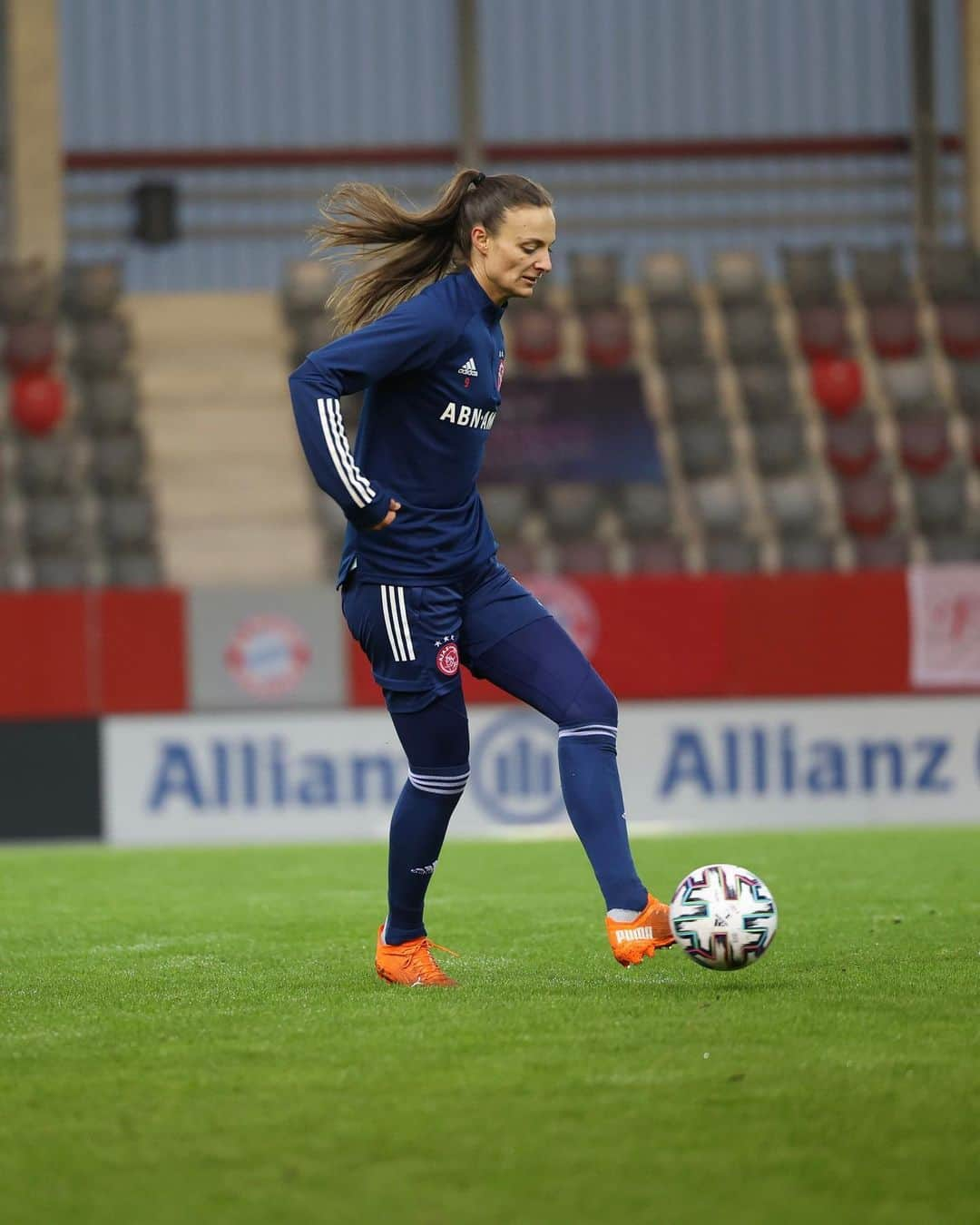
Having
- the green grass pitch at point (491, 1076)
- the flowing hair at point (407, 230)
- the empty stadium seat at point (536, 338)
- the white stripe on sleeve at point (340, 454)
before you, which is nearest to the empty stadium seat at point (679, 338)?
the empty stadium seat at point (536, 338)

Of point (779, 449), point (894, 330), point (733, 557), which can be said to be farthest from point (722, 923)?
point (894, 330)

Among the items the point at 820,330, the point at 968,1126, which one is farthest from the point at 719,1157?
the point at 820,330

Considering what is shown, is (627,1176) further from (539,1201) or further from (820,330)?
(820,330)

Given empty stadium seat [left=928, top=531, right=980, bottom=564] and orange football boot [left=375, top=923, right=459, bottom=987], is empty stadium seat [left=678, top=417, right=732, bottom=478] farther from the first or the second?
orange football boot [left=375, top=923, right=459, bottom=987]

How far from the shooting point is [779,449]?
16.0 m

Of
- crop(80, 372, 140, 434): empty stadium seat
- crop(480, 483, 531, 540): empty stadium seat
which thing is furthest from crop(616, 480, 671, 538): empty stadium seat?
crop(80, 372, 140, 434): empty stadium seat

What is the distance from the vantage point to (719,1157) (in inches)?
111

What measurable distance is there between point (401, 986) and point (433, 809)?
0.43 m

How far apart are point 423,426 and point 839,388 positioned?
41.0 feet

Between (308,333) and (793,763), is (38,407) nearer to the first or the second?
(308,333)

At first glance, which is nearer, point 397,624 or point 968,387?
point 397,624

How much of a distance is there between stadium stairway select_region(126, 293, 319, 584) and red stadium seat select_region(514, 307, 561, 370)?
6.77ft

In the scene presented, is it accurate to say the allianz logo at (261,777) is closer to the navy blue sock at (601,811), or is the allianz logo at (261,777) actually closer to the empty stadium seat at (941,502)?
the empty stadium seat at (941,502)

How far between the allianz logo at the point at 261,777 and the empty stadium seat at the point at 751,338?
268 inches
